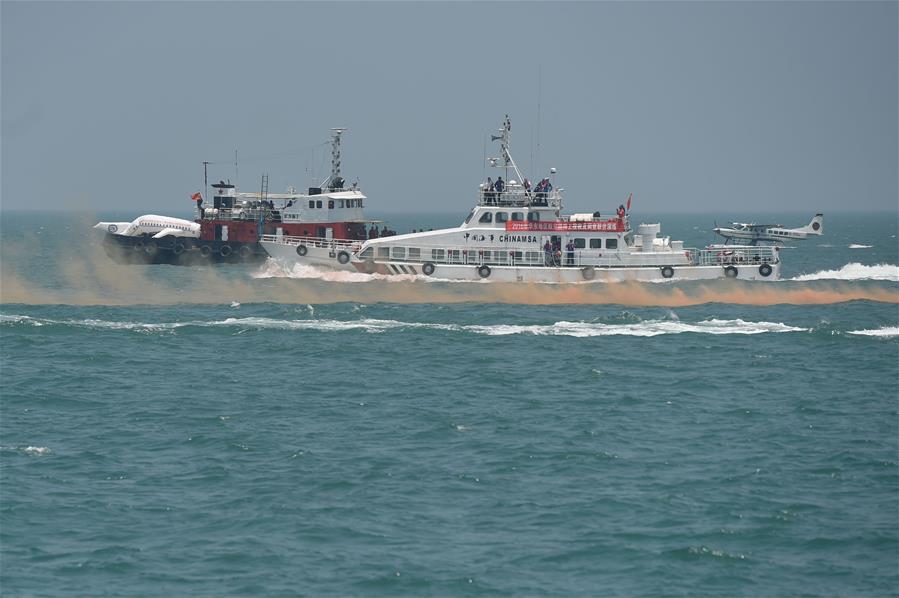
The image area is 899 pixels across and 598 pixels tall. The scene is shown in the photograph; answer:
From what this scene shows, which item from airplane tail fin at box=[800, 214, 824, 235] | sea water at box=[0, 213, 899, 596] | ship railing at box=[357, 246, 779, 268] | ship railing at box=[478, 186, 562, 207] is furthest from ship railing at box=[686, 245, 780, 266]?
airplane tail fin at box=[800, 214, 824, 235]

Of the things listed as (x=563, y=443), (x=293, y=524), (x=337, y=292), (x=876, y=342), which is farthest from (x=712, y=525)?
(x=337, y=292)

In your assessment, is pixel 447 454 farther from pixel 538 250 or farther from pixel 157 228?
pixel 157 228

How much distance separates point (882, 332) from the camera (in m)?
54.6

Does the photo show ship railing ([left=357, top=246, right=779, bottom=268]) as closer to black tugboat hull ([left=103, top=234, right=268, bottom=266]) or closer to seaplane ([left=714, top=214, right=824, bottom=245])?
black tugboat hull ([left=103, top=234, right=268, bottom=266])

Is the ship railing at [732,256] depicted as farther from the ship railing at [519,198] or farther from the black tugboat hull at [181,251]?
the black tugboat hull at [181,251]

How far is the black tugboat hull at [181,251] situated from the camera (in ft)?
261

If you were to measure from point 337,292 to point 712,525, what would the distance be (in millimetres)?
43691

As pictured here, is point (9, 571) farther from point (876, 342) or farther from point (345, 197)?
point (345, 197)

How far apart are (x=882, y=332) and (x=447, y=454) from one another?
31.4 metres

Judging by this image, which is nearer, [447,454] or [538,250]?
[447,454]

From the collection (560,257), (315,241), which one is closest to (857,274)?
(560,257)

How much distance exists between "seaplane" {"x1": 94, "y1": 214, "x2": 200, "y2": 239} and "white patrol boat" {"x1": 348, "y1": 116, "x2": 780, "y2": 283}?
19.0 metres

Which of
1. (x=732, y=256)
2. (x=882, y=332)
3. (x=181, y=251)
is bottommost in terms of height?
(x=882, y=332)

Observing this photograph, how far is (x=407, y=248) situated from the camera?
7231 centimetres
